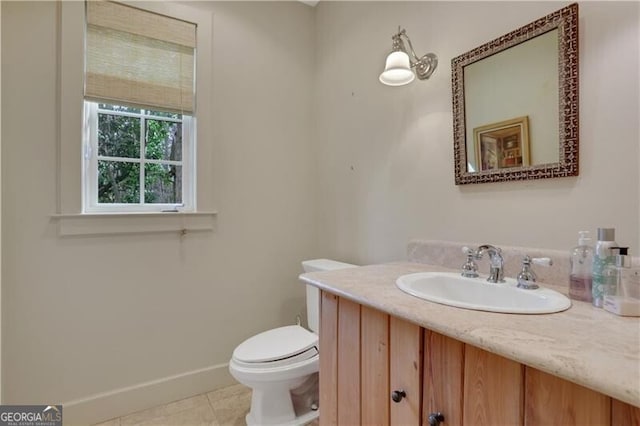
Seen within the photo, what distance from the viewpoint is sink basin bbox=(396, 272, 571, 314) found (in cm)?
83

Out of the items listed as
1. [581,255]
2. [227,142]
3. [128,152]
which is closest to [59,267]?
[128,152]

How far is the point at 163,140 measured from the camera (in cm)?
192

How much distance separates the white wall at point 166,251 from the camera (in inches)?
60.0

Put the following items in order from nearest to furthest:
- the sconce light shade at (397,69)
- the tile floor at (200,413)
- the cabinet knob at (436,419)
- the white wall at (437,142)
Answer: the cabinet knob at (436,419) → the white wall at (437,142) → the sconce light shade at (397,69) → the tile floor at (200,413)

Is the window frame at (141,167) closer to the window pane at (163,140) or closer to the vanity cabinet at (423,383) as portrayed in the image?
the window pane at (163,140)

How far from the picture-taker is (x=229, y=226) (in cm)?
202

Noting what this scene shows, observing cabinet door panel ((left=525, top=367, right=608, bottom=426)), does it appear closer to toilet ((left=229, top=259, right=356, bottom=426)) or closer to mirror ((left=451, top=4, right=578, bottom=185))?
mirror ((left=451, top=4, right=578, bottom=185))

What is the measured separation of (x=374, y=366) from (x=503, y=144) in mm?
906

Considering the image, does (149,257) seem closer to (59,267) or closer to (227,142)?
(59,267)

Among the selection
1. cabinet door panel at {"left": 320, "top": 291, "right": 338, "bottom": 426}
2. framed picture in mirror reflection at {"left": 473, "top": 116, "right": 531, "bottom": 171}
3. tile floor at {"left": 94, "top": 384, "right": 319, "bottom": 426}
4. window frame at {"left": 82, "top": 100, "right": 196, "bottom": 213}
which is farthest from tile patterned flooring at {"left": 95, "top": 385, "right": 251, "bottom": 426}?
framed picture in mirror reflection at {"left": 473, "top": 116, "right": 531, "bottom": 171}

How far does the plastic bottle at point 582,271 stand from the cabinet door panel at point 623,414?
0.42m

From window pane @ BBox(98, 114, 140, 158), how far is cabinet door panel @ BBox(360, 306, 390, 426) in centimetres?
158

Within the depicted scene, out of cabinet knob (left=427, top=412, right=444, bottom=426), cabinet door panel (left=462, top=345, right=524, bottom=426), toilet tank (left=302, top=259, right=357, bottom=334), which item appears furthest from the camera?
toilet tank (left=302, top=259, right=357, bottom=334)

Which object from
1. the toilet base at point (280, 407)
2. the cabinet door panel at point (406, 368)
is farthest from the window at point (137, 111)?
the cabinet door panel at point (406, 368)
